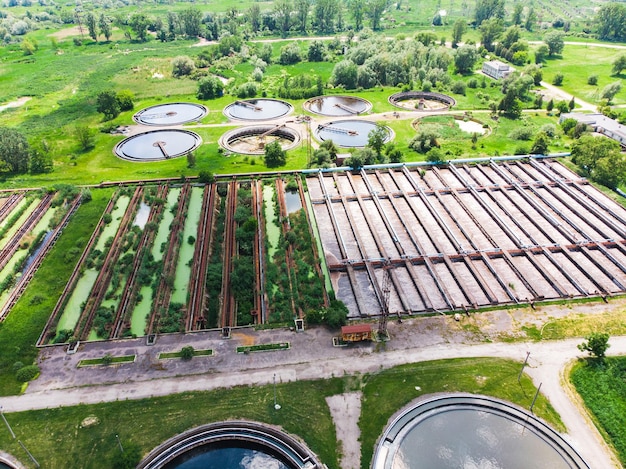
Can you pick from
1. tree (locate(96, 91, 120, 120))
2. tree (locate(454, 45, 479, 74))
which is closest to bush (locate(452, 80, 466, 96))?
tree (locate(454, 45, 479, 74))

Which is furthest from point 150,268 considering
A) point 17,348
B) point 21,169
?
point 21,169

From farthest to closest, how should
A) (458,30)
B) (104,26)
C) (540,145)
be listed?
(104,26) < (458,30) < (540,145)

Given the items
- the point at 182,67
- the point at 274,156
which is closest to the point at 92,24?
the point at 182,67

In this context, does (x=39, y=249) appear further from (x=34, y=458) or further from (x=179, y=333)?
(x=34, y=458)

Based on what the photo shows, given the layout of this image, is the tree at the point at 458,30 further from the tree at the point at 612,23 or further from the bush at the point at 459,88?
the tree at the point at 612,23

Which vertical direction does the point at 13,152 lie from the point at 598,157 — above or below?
above

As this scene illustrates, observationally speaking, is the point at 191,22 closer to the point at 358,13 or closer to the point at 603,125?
the point at 358,13
